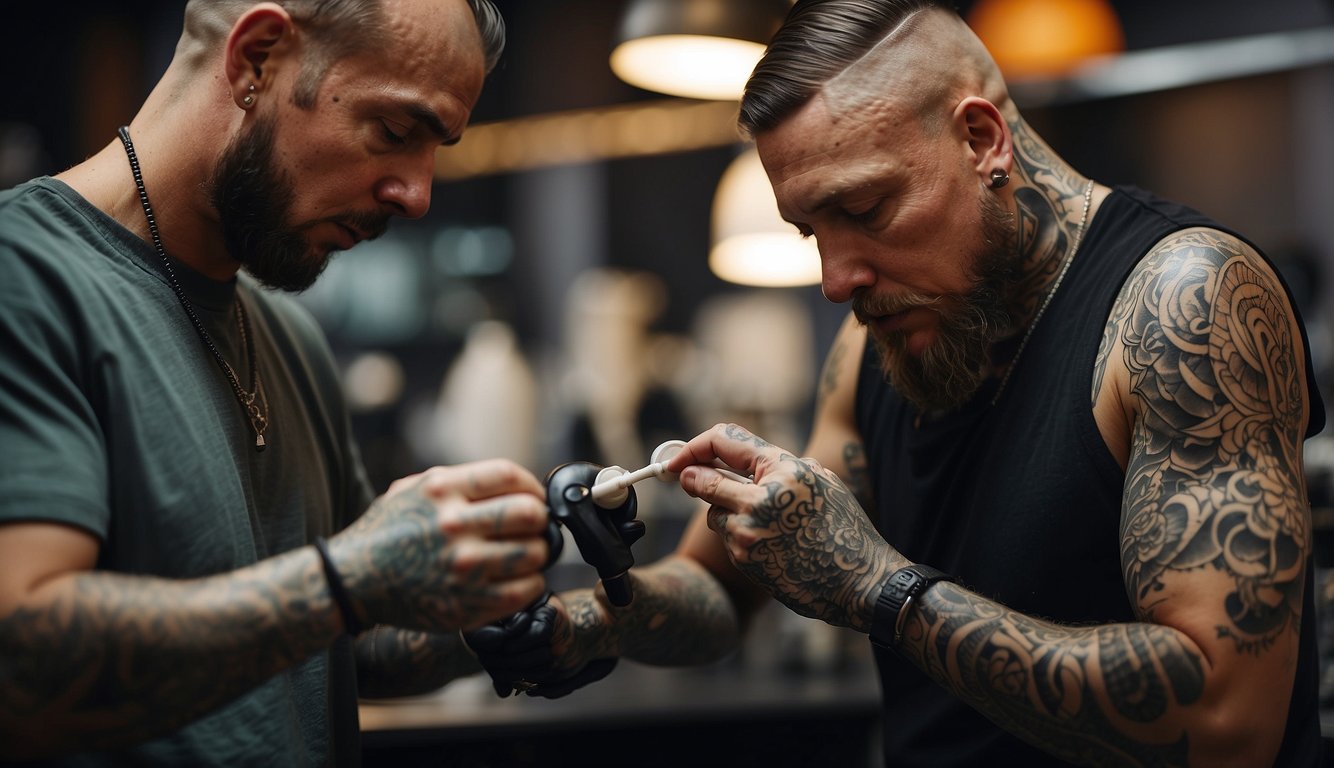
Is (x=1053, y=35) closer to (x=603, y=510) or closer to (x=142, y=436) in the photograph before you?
(x=603, y=510)

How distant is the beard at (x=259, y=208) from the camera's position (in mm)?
1488

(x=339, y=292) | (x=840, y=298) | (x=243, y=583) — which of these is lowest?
(x=339, y=292)

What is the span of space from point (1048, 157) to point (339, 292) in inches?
223

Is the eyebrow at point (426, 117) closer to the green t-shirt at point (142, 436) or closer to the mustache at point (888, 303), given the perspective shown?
the green t-shirt at point (142, 436)

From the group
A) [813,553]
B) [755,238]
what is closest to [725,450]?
[813,553]

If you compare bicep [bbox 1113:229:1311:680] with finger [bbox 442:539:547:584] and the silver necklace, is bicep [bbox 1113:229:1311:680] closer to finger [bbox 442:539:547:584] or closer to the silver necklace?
the silver necklace

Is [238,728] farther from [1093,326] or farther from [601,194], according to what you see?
[601,194]

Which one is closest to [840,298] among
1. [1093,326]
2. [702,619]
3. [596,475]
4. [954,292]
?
[954,292]

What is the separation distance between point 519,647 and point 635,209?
214 inches

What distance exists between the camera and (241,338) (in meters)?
1.68

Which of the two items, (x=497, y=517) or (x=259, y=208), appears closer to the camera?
(x=497, y=517)

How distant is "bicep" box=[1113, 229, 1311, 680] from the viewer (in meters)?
1.32

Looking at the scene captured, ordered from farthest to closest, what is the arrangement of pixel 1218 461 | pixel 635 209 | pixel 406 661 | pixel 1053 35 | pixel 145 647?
pixel 635 209 → pixel 1053 35 → pixel 406 661 → pixel 1218 461 → pixel 145 647

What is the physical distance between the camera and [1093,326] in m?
1.54
